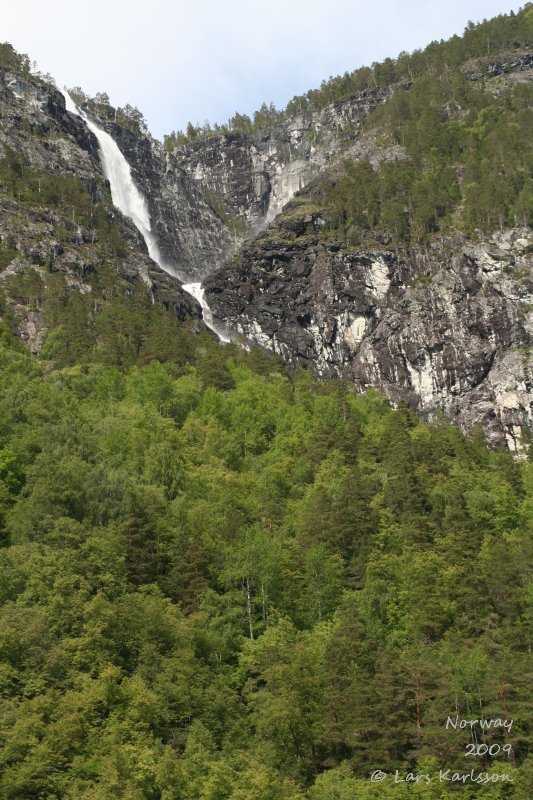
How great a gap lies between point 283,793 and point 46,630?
41.7 ft

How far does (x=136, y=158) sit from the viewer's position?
171375 mm

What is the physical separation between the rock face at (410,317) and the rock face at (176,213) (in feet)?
94.3

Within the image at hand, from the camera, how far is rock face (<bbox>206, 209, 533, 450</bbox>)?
11075 centimetres

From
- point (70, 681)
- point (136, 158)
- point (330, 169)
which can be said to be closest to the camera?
point (70, 681)

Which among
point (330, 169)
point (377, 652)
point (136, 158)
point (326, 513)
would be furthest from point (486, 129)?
point (377, 652)

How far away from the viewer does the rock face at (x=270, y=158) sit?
17650cm

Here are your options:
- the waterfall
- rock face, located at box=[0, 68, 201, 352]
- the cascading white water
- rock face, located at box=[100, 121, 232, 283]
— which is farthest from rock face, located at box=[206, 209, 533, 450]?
the waterfall

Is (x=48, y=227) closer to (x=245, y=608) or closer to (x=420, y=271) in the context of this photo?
(x=420, y=271)

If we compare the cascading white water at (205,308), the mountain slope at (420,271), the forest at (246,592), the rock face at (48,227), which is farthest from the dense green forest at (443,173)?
the forest at (246,592)

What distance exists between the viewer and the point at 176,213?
170 metres

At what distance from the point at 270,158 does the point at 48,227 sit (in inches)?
3311

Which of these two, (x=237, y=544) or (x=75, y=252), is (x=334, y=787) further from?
(x=75, y=252)

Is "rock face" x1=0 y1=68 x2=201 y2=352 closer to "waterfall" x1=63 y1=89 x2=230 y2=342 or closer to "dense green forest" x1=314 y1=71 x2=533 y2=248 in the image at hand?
"waterfall" x1=63 y1=89 x2=230 y2=342

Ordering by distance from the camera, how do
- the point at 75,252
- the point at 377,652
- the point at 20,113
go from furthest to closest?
the point at 20,113 < the point at 75,252 < the point at 377,652
